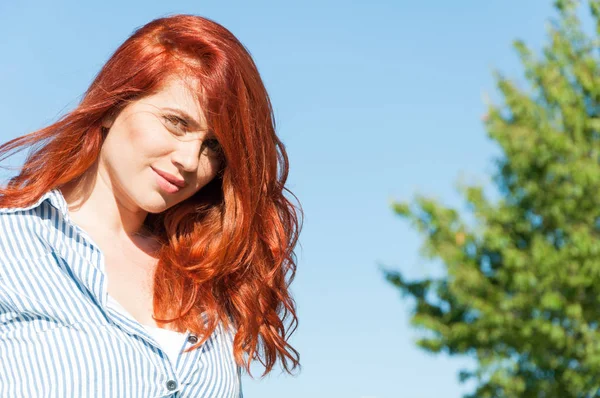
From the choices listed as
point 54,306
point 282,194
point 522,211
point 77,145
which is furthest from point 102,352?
point 522,211

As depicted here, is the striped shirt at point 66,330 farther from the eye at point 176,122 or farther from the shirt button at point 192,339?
the eye at point 176,122

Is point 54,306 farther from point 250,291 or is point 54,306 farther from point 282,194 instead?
point 282,194

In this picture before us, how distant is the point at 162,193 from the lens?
2.94m

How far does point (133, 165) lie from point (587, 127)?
11607 mm

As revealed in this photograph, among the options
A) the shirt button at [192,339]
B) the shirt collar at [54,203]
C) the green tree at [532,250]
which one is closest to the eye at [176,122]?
the shirt collar at [54,203]

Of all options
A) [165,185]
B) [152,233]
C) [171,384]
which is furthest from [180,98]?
[171,384]

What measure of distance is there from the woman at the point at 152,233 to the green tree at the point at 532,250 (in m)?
10.0

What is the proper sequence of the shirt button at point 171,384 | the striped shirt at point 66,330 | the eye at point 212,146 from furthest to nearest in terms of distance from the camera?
the eye at point 212,146, the shirt button at point 171,384, the striped shirt at point 66,330

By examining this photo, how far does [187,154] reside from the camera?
9.34 feet

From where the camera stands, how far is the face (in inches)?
111

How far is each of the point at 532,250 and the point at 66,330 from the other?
10935 mm

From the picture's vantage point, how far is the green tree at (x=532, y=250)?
12.7m

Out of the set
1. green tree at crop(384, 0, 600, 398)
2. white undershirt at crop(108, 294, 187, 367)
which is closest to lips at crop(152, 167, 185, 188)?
white undershirt at crop(108, 294, 187, 367)

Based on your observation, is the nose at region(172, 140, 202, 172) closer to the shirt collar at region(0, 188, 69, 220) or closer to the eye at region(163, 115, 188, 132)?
the eye at region(163, 115, 188, 132)
